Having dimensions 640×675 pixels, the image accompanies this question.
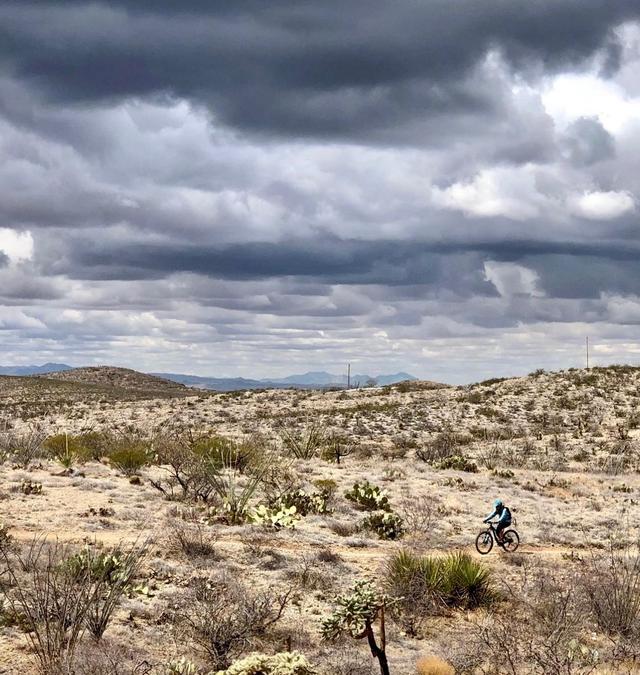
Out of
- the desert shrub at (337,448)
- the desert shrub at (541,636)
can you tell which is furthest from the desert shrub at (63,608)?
the desert shrub at (337,448)

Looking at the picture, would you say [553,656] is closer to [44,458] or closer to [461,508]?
[461,508]

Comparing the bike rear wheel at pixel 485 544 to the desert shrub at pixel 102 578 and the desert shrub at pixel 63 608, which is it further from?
the desert shrub at pixel 63 608

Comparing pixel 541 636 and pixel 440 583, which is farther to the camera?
pixel 440 583

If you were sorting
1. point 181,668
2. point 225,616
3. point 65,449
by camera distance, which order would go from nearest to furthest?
point 181,668 < point 225,616 < point 65,449

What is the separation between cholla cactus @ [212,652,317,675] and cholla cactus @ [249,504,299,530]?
27.8ft

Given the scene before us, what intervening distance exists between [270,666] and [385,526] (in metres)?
9.30

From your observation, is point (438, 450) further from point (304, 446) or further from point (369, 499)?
point (369, 499)

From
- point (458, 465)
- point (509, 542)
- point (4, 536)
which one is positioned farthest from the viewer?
point (458, 465)

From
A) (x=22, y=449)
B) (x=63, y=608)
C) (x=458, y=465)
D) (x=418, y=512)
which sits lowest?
(x=458, y=465)

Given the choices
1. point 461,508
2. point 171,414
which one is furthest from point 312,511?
point 171,414

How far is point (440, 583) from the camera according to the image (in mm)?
10984

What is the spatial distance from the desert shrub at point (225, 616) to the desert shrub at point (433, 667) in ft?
5.92

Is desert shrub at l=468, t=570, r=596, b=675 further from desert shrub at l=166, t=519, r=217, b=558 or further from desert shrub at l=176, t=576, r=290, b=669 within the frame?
desert shrub at l=166, t=519, r=217, b=558

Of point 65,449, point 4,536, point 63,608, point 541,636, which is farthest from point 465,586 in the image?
point 65,449
